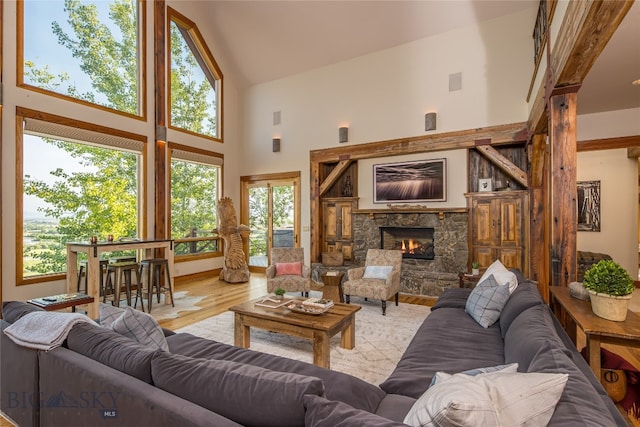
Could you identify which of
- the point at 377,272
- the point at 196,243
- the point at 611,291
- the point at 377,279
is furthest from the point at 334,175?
the point at 611,291

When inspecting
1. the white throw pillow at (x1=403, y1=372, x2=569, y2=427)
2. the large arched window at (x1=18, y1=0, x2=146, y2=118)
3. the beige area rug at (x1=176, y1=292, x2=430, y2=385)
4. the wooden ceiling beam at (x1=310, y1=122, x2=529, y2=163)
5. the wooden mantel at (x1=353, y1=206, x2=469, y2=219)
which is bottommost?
the beige area rug at (x1=176, y1=292, x2=430, y2=385)

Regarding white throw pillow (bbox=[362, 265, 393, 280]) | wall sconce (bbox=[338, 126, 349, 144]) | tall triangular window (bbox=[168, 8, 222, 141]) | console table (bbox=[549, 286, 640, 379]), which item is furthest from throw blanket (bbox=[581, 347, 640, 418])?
tall triangular window (bbox=[168, 8, 222, 141])

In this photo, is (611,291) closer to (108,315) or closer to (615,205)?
(108,315)

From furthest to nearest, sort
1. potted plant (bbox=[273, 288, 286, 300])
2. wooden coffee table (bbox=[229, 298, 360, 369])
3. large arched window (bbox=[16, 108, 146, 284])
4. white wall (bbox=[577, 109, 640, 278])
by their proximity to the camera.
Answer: white wall (bbox=[577, 109, 640, 278])
large arched window (bbox=[16, 108, 146, 284])
potted plant (bbox=[273, 288, 286, 300])
wooden coffee table (bbox=[229, 298, 360, 369])

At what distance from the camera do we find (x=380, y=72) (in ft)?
20.2

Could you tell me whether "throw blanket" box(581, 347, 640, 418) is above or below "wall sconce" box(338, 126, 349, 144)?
below

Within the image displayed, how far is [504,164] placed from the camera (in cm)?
514

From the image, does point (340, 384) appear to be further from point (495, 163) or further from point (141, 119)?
point (141, 119)

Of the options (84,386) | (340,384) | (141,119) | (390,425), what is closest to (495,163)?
(340,384)

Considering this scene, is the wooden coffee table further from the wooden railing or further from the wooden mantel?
the wooden railing

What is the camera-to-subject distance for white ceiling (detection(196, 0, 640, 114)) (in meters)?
4.38

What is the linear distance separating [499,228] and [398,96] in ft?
9.65

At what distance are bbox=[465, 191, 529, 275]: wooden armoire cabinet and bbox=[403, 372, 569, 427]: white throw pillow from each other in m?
4.76

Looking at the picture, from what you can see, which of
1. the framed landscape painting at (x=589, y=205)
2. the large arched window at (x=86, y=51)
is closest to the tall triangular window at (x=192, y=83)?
the large arched window at (x=86, y=51)
